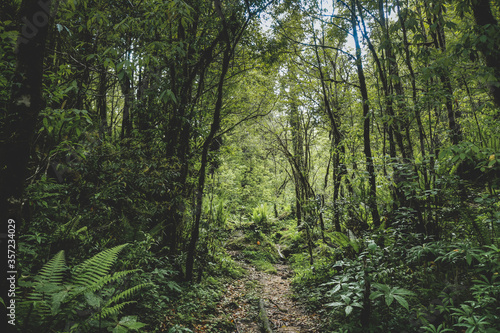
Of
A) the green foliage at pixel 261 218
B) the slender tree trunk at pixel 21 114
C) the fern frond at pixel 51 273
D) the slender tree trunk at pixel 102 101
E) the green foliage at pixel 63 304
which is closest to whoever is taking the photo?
the slender tree trunk at pixel 21 114

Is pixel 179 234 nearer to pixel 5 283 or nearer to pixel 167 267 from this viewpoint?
pixel 167 267

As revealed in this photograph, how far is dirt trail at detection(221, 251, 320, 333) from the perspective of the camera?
4.40 meters

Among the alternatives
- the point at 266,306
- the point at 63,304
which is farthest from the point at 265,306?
the point at 63,304

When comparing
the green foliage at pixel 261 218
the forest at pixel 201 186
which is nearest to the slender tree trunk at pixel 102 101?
the forest at pixel 201 186

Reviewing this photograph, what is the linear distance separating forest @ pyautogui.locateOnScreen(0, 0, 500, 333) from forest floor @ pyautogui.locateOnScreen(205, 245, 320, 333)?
46mm

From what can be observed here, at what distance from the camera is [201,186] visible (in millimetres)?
5082

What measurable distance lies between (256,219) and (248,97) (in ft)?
22.0

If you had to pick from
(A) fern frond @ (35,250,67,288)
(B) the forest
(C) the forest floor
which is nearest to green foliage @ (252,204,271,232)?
(B) the forest

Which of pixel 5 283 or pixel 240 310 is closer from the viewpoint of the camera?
pixel 5 283

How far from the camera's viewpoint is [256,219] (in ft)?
42.0

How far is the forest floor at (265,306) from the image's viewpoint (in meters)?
4.41

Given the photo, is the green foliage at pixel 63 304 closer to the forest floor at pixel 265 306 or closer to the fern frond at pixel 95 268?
the fern frond at pixel 95 268

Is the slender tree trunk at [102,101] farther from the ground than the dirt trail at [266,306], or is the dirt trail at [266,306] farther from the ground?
the slender tree trunk at [102,101]

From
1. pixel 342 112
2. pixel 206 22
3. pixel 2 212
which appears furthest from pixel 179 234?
pixel 342 112
